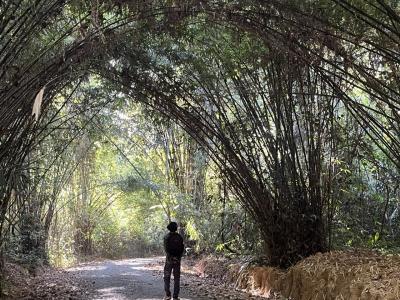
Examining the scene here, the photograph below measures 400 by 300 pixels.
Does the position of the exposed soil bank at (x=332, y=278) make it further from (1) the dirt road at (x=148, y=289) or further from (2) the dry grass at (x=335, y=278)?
(1) the dirt road at (x=148, y=289)

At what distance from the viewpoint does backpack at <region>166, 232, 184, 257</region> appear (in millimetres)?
5848

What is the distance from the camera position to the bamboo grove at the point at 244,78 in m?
4.47

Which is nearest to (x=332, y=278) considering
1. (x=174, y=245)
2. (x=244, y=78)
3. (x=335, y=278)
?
(x=335, y=278)

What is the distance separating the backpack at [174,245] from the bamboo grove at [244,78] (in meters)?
1.28

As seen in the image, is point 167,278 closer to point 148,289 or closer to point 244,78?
point 148,289

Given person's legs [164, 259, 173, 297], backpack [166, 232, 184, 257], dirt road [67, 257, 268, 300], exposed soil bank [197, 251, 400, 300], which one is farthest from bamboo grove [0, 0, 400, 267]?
person's legs [164, 259, 173, 297]

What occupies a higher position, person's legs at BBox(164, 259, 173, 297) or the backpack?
the backpack

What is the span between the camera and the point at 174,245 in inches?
→ 231

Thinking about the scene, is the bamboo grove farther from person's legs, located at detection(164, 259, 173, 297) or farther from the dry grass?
person's legs, located at detection(164, 259, 173, 297)

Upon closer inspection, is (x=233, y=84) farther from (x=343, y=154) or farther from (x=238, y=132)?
(x=343, y=154)

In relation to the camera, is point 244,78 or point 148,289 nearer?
point 244,78

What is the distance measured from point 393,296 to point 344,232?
4281 mm

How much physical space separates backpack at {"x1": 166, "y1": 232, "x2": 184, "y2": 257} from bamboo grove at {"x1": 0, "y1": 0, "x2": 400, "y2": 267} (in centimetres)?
128

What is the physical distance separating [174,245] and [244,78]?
223 cm
